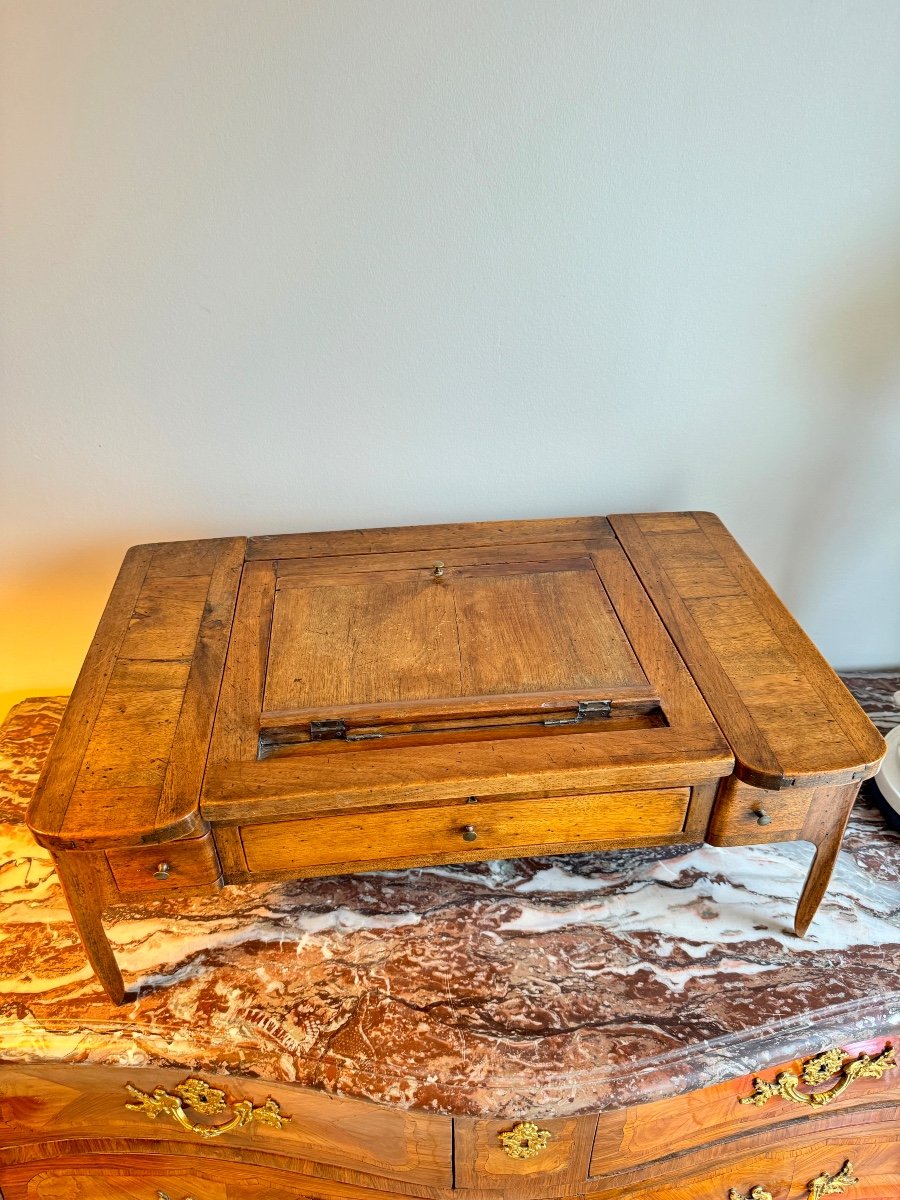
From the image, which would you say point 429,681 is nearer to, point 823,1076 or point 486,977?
point 486,977

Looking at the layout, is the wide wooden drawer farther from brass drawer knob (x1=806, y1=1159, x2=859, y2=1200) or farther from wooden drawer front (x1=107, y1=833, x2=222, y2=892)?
brass drawer knob (x1=806, y1=1159, x2=859, y2=1200)

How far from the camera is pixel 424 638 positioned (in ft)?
3.50

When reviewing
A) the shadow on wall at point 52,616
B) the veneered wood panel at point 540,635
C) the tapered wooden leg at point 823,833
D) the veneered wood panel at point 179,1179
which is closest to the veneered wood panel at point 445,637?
the veneered wood panel at point 540,635

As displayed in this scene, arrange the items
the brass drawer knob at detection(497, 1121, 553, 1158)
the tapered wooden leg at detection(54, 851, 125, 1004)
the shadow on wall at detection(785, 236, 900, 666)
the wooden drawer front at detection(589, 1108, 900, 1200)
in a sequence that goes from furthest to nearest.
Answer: the shadow on wall at detection(785, 236, 900, 666), the wooden drawer front at detection(589, 1108, 900, 1200), the brass drawer knob at detection(497, 1121, 553, 1158), the tapered wooden leg at detection(54, 851, 125, 1004)

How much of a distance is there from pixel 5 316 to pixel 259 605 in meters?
0.52

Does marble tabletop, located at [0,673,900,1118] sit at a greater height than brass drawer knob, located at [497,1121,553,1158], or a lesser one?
greater

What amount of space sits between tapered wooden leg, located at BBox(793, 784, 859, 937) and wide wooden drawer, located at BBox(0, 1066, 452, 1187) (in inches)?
20.4

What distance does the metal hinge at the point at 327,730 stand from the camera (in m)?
0.95

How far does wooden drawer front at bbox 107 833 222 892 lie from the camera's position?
34.9 inches

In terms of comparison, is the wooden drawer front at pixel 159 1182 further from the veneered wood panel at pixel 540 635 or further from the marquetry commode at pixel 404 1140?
the veneered wood panel at pixel 540 635

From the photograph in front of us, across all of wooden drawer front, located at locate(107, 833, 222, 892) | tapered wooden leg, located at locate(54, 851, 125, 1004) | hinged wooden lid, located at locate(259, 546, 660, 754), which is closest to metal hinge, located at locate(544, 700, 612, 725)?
hinged wooden lid, located at locate(259, 546, 660, 754)

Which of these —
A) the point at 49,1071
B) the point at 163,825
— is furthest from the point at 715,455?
the point at 49,1071

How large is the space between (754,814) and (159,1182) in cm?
91

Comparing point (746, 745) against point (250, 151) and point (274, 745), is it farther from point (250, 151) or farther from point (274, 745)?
point (250, 151)
